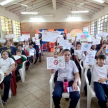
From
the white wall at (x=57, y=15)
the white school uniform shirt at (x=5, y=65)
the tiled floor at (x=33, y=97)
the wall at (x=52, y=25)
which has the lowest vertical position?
the tiled floor at (x=33, y=97)

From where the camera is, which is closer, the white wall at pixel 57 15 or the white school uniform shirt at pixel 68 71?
the white school uniform shirt at pixel 68 71

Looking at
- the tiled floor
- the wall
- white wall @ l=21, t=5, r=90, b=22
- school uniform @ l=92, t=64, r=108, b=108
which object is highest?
white wall @ l=21, t=5, r=90, b=22

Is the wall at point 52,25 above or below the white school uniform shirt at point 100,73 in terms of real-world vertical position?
above

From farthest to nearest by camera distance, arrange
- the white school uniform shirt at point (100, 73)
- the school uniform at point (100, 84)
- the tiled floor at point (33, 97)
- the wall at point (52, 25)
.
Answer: the wall at point (52, 25)
the tiled floor at point (33, 97)
the white school uniform shirt at point (100, 73)
the school uniform at point (100, 84)

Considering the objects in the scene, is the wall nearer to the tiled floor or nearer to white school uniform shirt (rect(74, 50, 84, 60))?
white school uniform shirt (rect(74, 50, 84, 60))

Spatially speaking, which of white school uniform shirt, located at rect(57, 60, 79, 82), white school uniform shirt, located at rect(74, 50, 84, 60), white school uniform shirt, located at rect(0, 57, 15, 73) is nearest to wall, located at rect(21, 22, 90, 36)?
white school uniform shirt, located at rect(74, 50, 84, 60)

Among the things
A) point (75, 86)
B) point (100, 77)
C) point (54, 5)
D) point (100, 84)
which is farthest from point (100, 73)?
point (54, 5)

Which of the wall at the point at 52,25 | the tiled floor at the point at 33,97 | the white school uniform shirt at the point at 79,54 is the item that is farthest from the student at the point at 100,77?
the wall at the point at 52,25

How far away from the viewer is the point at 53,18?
10.0 metres

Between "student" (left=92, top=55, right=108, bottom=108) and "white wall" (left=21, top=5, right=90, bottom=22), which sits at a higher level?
"white wall" (left=21, top=5, right=90, bottom=22)

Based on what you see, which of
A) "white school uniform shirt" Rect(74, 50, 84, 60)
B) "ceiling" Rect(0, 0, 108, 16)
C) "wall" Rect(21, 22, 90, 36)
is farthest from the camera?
"wall" Rect(21, 22, 90, 36)

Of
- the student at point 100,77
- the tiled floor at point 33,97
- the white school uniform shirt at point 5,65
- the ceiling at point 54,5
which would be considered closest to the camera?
the student at point 100,77

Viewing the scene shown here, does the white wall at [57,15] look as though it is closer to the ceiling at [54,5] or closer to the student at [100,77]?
the ceiling at [54,5]

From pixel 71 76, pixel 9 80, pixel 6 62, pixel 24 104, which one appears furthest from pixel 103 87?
pixel 6 62
